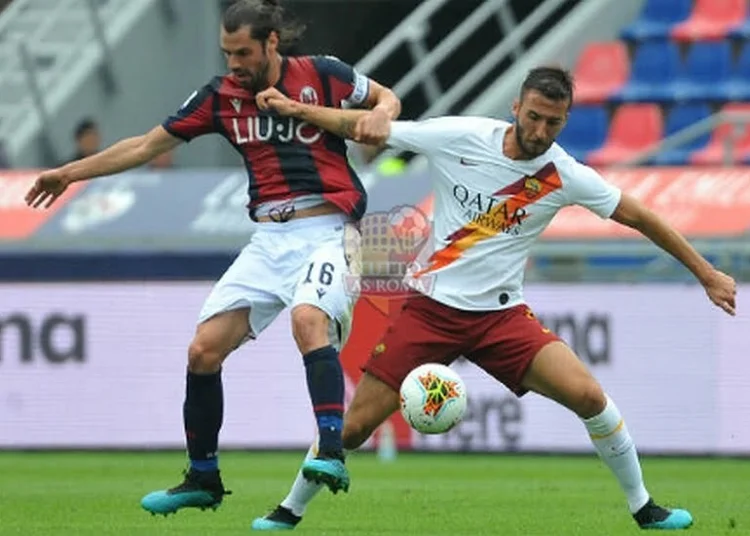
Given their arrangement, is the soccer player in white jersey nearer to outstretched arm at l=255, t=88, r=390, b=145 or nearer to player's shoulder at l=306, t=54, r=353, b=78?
outstretched arm at l=255, t=88, r=390, b=145

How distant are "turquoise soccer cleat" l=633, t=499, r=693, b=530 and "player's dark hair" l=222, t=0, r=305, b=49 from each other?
257 cm

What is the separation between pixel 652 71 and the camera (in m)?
22.3

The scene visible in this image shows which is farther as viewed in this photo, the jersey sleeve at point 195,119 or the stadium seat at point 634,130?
the stadium seat at point 634,130

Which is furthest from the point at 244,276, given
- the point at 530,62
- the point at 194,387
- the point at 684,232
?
the point at 530,62

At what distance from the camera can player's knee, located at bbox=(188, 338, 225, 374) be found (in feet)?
33.0

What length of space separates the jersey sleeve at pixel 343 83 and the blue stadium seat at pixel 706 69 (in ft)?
39.0

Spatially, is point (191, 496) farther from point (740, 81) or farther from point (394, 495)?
point (740, 81)

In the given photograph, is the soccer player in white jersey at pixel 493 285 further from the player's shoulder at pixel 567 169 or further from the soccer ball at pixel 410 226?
the soccer ball at pixel 410 226

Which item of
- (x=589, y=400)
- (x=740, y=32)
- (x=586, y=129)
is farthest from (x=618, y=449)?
(x=740, y=32)

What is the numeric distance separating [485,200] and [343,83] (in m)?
0.82

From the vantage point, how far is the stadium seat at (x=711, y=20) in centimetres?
2200

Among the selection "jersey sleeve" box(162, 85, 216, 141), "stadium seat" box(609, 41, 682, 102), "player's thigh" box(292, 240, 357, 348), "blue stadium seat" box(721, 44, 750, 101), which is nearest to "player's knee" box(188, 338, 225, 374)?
"player's thigh" box(292, 240, 357, 348)

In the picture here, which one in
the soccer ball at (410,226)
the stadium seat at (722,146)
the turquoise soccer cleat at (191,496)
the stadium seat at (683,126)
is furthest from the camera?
the stadium seat at (683,126)

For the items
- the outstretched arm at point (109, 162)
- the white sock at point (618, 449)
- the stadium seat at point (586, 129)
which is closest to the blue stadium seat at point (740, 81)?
the stadium seat at point (586, 129)
